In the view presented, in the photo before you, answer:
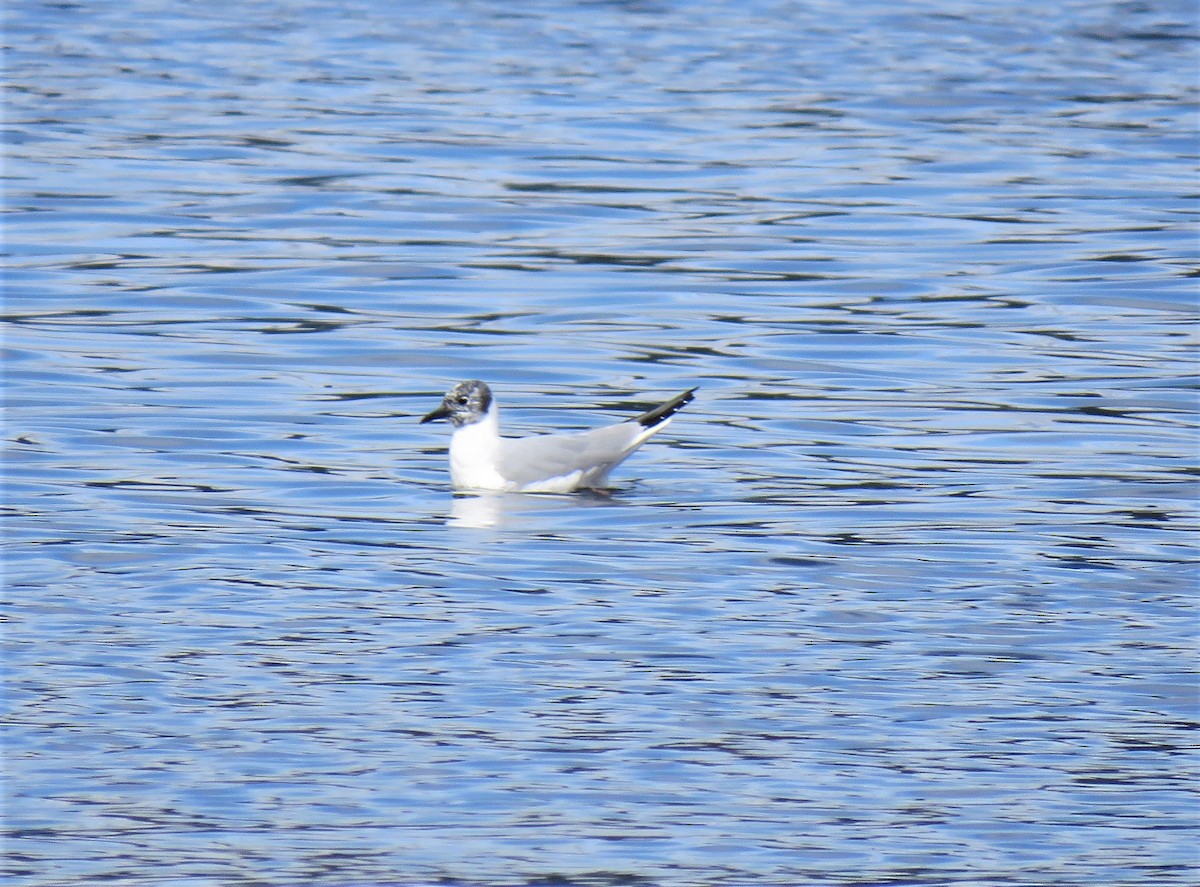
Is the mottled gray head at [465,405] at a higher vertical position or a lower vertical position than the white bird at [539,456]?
higher

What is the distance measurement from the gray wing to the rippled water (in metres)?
0.23

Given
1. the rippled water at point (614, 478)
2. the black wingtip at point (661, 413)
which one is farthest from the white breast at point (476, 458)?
the black wingtip at point (661, 413)

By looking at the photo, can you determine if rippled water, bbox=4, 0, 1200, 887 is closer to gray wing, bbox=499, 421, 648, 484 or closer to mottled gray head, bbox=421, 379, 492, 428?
gray wing, bbox=499, 421, 648, 484

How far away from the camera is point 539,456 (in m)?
11.7

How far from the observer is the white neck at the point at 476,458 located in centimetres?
1173

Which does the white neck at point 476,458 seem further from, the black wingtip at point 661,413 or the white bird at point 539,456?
the black wingtip at point 661,413

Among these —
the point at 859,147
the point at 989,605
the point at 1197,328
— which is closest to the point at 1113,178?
the point at 859,147

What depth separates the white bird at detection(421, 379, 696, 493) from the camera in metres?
11.7

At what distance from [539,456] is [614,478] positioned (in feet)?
2.12

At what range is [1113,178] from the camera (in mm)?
19984

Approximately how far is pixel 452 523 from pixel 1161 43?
59.6ft

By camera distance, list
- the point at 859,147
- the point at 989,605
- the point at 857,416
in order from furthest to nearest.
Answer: the point at 859,147
the point at 857,416
the point at 989,605

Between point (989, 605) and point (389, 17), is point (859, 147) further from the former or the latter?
point (989, 605)

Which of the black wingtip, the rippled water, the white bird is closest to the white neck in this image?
the white bird
